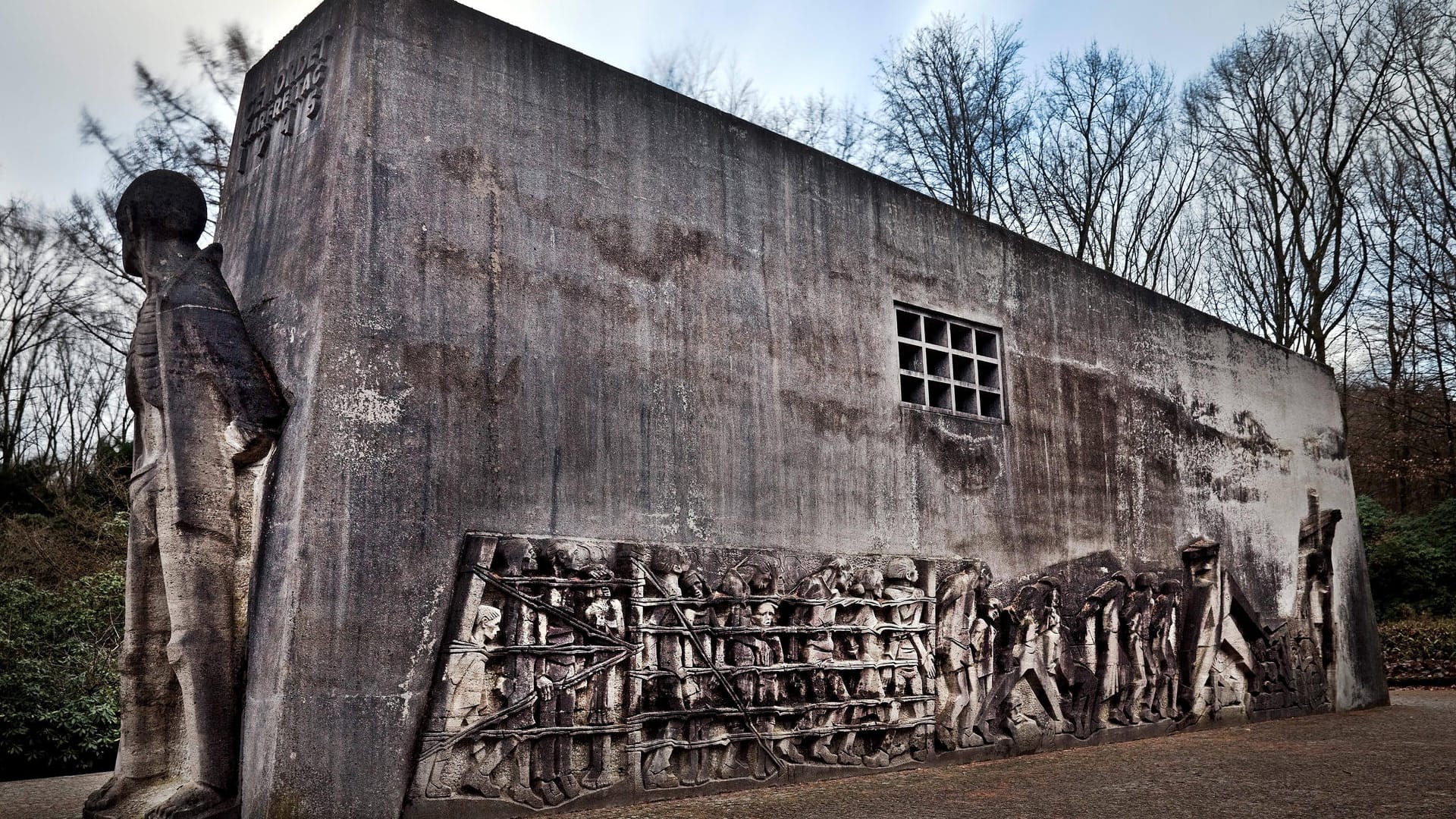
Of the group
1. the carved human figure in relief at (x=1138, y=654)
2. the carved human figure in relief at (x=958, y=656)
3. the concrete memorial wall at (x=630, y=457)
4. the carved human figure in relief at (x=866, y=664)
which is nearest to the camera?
the concrete memorial wall at (x=630, y=457)

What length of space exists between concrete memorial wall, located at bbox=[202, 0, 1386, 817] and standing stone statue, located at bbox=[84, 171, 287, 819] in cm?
18

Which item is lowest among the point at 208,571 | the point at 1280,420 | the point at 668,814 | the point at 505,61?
the point at 668,814

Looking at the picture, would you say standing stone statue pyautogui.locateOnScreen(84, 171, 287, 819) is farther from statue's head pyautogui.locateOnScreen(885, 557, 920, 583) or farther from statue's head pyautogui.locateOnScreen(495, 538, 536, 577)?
statue's head pyautogui.locateOnScreen(885, 557, 920, 583)

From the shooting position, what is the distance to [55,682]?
8.65 metres

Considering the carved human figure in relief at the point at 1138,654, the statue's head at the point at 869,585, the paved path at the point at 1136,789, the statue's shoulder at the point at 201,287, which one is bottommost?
the paved path at the point at 1136,789

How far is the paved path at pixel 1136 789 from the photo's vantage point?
621 cm

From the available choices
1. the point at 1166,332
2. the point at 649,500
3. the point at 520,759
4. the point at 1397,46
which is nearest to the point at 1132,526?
the point at 1166,332

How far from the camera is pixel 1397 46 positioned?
19.6 meters

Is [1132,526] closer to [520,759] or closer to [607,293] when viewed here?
[607,293]

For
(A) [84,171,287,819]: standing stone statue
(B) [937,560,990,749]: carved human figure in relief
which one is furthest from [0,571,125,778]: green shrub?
(B) [937,560,990,749]: carved human figure in relief

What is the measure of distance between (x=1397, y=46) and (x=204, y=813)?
21.1m

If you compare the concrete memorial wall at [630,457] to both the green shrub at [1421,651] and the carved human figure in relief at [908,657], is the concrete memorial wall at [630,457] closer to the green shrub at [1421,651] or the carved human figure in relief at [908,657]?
the carved human figure in relief at [908,657]

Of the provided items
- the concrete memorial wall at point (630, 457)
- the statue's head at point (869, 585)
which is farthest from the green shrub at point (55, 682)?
the statue's head at point (869, 585)

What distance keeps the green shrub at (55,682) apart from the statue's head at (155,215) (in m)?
3.90
